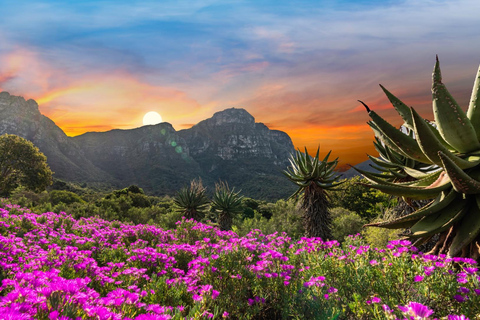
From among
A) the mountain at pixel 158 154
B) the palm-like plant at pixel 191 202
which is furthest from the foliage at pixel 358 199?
the mountain at pixel 158 154

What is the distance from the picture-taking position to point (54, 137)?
4759 inches

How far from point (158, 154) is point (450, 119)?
474 ft

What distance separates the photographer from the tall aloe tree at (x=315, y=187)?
→ 28.0 ft

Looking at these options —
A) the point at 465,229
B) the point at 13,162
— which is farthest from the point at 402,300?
the point at 13,162

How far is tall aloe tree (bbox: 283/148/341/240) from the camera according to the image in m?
8.54

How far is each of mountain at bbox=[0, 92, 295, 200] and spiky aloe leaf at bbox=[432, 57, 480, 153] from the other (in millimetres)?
75593

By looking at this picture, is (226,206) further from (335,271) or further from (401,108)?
(401,108)

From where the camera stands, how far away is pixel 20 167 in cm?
2595

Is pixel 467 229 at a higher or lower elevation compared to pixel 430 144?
lower

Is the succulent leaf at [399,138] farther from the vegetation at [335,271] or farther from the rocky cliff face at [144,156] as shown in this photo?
the rocky cliff face at [144,156]

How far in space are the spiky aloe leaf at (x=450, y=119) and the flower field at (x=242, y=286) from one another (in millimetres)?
1054

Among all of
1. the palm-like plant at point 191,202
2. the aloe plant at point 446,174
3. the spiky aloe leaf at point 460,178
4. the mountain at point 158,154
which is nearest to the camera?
the spiky aloe leaf at point 460,178

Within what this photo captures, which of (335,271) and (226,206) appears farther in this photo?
(226,206)

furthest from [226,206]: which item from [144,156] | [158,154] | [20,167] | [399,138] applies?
[144,156]
